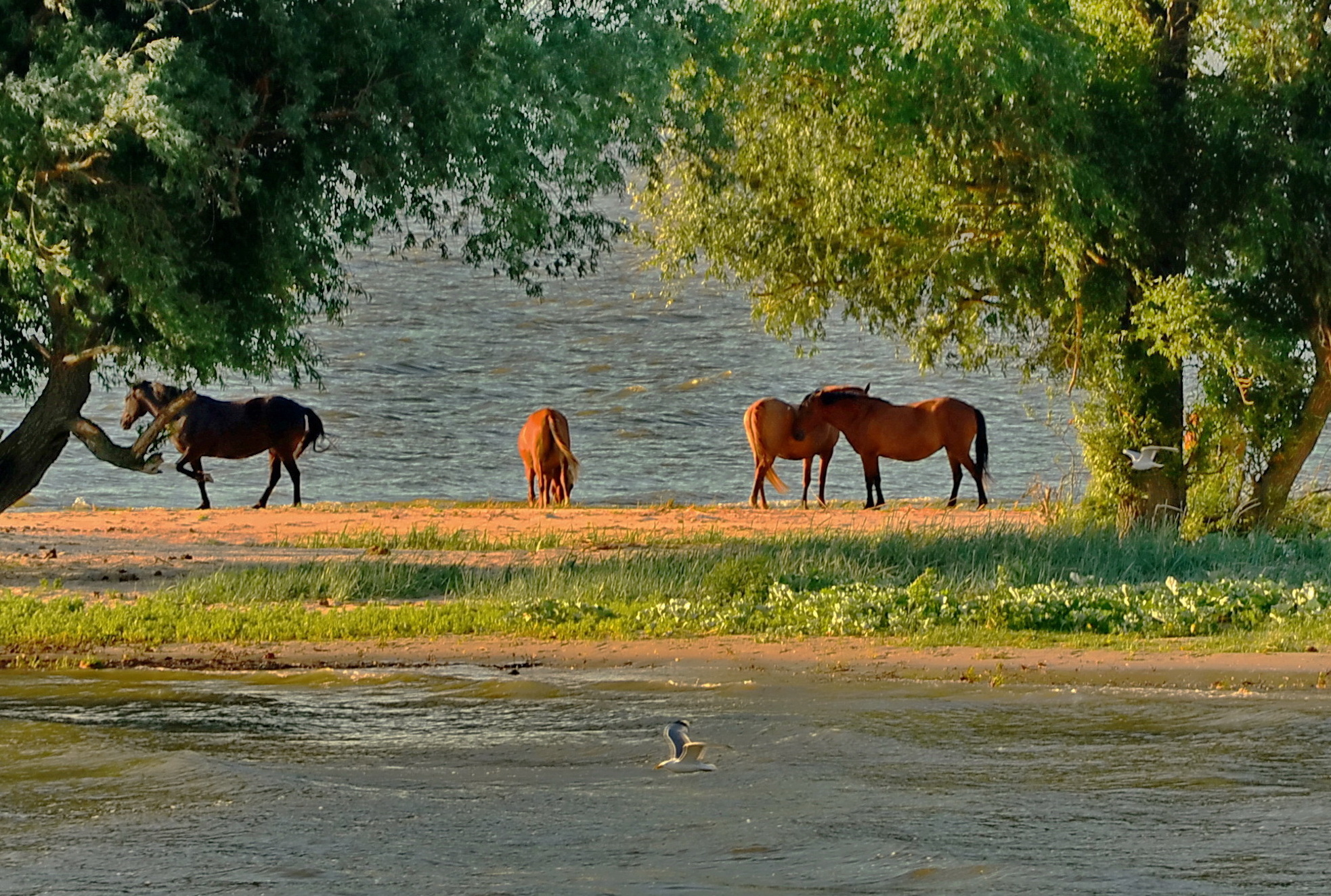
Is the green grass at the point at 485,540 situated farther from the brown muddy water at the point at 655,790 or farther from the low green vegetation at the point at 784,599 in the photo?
the brown muddy water at the point at 655,790

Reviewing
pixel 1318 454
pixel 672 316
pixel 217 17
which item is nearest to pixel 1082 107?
pixel 217 17

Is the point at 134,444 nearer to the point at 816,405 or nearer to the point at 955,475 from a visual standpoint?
the point at 816,405

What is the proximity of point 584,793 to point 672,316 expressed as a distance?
68354mm

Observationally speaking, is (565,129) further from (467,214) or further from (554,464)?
(554,464)

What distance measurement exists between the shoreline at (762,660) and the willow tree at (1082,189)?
836 centimetres

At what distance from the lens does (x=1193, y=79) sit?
22.3 m

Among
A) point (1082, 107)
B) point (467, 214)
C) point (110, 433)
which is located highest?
point (1082, 107)

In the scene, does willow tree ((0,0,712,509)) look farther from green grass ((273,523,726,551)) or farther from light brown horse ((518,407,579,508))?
light brown horse ((518,407,579,508))

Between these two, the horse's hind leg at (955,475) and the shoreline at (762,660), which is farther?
the horse's hind leg at (955,475)

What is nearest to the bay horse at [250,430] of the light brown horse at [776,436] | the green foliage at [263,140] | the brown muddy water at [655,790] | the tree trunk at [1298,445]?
the light brown horse at [776,436]

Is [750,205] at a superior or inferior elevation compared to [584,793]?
superior

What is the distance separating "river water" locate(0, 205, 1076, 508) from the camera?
4553 cm

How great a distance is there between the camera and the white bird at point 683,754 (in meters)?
9.75

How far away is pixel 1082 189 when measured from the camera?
70.3 feet
